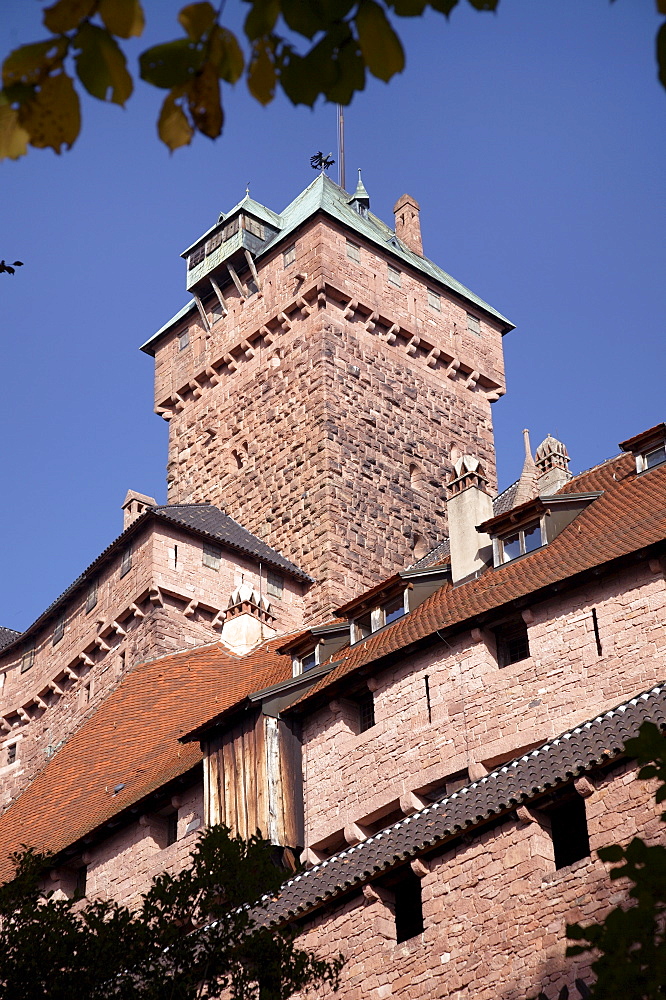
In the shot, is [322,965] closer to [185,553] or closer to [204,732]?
[204,732]

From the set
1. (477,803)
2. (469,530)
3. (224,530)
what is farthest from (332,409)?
(477,803)

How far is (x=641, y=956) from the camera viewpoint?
8961 millimetres

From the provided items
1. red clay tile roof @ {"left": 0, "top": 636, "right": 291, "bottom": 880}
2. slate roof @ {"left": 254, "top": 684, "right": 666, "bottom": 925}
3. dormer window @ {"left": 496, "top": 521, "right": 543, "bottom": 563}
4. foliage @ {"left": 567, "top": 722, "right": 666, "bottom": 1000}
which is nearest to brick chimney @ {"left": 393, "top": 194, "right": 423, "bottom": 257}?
red clay tile roof @ {"left": 0, "top": 636, "right": 291, "bottom": 880}

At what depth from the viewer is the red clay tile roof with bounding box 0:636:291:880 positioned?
85.4 feet

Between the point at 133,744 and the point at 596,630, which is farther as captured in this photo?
the point at 133,744

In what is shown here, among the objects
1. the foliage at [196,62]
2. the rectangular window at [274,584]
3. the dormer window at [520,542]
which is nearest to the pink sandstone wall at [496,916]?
the dormer window at [520,542]

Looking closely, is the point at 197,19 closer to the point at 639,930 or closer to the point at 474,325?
the point at 639,930

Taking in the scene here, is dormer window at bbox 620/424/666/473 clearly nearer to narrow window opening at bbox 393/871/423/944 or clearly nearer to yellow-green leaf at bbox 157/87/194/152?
narrow window opening at bbox 393/871/423/944

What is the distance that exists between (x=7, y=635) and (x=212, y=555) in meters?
11.1

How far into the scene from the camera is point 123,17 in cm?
478

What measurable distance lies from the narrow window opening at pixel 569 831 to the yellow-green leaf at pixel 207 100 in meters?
12.7

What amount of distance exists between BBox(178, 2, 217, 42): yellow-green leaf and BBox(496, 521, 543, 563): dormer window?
58.2 feet

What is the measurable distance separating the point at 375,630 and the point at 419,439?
17.0 m

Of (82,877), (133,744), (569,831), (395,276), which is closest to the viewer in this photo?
(569,831)
